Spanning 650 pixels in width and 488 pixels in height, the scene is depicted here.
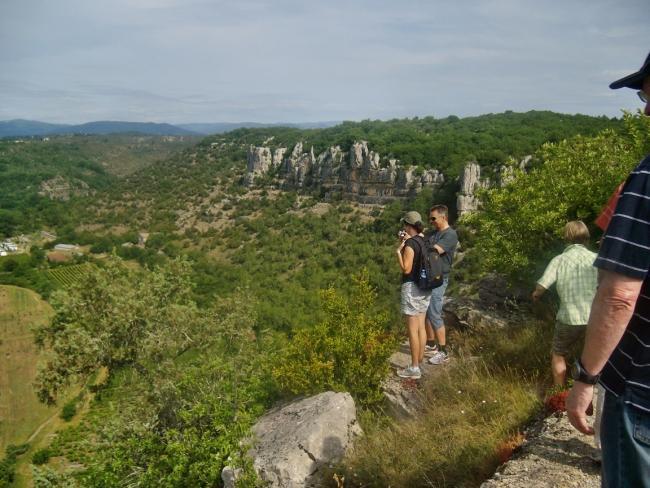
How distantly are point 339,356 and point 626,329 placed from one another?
4.77m

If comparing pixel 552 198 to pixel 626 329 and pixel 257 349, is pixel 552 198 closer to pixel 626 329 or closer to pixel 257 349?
pixel 626 329

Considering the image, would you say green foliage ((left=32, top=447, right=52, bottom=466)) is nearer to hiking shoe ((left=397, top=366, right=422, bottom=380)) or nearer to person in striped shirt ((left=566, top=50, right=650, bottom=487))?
hiking shoe ((left=397, top=366, right=422, bottom=380))

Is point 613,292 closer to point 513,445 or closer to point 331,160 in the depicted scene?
point 513,445

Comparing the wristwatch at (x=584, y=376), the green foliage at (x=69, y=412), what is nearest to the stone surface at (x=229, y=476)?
the wristwatch at (x=584, y=376)

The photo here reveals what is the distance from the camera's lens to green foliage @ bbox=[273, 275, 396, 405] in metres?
5.84

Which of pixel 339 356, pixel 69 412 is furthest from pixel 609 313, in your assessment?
pixel 69 412

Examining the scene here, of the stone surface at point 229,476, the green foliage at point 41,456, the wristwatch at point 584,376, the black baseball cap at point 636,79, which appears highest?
the black baseball cap at point 636,79

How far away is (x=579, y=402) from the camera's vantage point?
70.0 inches

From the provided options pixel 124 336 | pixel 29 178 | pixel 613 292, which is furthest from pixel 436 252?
pixel 29 178

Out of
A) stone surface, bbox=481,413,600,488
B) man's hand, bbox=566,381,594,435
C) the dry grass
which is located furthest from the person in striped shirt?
the dry grass

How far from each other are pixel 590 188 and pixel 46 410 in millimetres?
27966

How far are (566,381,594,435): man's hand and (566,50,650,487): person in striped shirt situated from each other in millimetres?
123

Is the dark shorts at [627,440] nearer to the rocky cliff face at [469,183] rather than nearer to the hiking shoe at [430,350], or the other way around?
the hiking shoe at [430,350]

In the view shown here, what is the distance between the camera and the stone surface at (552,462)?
2.84 metres
